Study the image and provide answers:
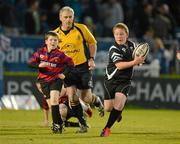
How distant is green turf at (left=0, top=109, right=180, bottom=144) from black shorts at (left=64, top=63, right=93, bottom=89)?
876mm

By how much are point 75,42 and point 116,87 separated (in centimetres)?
179

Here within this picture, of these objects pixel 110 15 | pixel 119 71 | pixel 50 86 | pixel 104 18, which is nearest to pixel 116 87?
pixel 119 71

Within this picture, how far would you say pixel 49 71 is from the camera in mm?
14164

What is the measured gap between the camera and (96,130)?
49.6 ft

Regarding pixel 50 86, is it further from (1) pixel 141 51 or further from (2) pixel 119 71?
(1) pixel 141 51

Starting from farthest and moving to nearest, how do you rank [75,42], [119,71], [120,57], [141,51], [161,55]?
[161,55] < [75,42] < [119,71] < [120,57] < [141,51]

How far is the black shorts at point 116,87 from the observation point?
1373cm

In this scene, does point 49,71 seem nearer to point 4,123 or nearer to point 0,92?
point 4,123

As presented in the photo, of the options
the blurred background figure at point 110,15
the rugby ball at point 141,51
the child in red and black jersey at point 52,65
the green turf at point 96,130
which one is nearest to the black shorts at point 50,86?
the child in red and black jersey at point 52,65

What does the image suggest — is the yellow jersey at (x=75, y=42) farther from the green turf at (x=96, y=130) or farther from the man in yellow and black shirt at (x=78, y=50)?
the green turf at (x=96, y=130)

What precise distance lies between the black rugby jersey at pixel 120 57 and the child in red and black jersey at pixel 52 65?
0.77 metres

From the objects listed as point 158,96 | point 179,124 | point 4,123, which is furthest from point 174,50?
point 4,123

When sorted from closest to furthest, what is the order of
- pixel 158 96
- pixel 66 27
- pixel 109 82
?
pixel 109 82 < pixel 66 27 < pixel 158 96

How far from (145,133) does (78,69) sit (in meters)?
1.94
